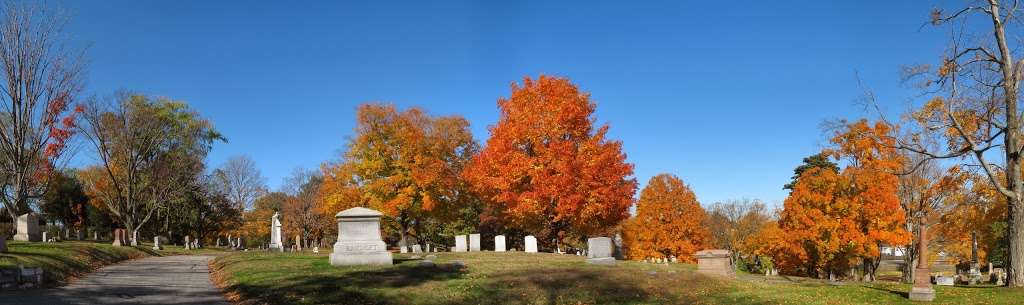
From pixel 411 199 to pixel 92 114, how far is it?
19613 millimetres

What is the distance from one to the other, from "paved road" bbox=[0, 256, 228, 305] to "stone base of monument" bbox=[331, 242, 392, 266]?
12.7ft

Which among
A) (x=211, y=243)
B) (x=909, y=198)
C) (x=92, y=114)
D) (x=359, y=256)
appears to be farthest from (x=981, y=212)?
(x=211, y=243)

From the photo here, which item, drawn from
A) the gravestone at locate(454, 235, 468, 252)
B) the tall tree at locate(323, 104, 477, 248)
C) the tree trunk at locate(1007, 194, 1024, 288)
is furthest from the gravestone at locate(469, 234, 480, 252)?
the tree trunk at locate(1007, 194, 1024, 288)

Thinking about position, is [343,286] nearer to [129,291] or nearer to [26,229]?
[129,291]

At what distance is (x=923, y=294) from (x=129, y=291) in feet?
60.1

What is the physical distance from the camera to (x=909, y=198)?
112ft

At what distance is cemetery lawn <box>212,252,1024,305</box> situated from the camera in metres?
12.9

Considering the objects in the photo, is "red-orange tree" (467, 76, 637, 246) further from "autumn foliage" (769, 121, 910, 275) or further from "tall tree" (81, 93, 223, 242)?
"tall tree" (81, 93, 223, 242)

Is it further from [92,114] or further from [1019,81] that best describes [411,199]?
[1019,81]

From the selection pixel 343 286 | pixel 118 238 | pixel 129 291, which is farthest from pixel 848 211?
pixel 118 238

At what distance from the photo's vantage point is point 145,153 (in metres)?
41.5

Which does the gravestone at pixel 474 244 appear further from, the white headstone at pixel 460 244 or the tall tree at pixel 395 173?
the tall tree at pixel 395 173

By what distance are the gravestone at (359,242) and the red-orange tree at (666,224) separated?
25634mm

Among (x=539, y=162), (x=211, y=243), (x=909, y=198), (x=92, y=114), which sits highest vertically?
(x=92, y=114)
